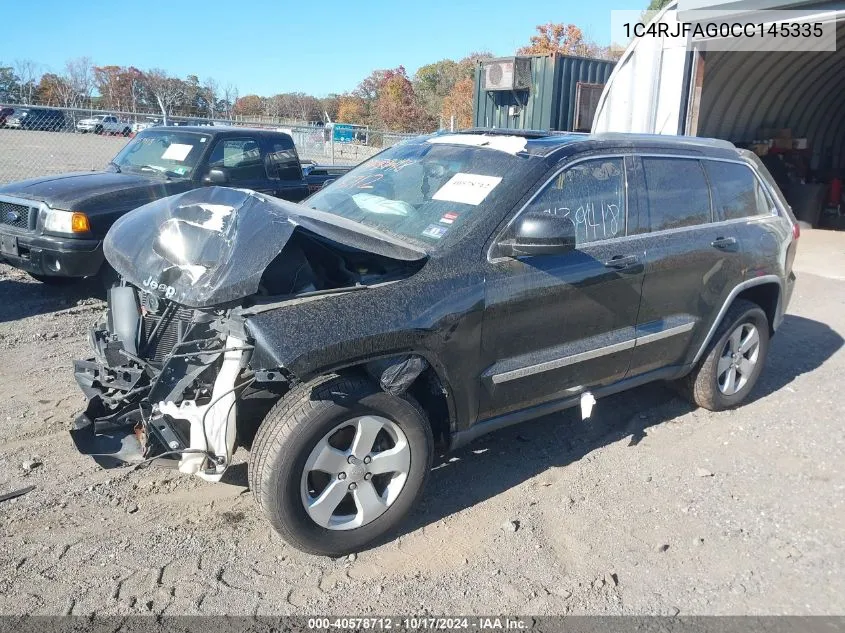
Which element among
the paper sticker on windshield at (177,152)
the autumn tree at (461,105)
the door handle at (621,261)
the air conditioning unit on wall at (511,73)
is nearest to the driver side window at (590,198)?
the door handle at (621,261)

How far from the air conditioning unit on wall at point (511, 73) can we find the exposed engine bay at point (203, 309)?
36.0 feet

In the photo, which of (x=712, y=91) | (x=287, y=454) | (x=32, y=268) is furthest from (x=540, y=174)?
(x=712, y=91)

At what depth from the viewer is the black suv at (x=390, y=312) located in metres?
2.97

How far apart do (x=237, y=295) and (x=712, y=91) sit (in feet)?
38.0

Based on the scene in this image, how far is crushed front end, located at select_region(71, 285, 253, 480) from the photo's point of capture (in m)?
2.96

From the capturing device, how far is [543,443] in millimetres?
4395

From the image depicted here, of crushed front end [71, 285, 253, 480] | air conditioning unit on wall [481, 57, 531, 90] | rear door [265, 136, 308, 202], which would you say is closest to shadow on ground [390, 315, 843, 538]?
crushed front end [71, 285, 253, 480]

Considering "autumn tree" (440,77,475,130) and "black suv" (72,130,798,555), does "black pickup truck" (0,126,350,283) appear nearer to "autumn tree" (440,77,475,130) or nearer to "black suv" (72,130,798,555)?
"black suv" (72,130,798,555)

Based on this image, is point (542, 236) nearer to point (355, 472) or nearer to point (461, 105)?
point (355, 472)

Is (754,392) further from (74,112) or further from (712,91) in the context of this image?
(74,112)

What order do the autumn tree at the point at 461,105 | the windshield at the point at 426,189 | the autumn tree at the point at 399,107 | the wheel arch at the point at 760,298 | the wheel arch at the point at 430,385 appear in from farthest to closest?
the autumn tree at the point at 399,107
the autumn tree at the point at 461,105
the wheel arch at the point at 760,298
the windshield at the point at 426,189
the wheel arch at the point at 430,385

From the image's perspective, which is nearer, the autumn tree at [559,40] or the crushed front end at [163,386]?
the crushed front end at [163,386]

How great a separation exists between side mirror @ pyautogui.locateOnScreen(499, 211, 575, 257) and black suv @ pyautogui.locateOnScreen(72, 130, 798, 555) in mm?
12

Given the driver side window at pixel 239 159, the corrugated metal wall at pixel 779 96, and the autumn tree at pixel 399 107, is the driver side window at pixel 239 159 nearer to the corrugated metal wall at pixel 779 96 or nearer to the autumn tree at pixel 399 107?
the corrugated metal wall at pixel 779 96
